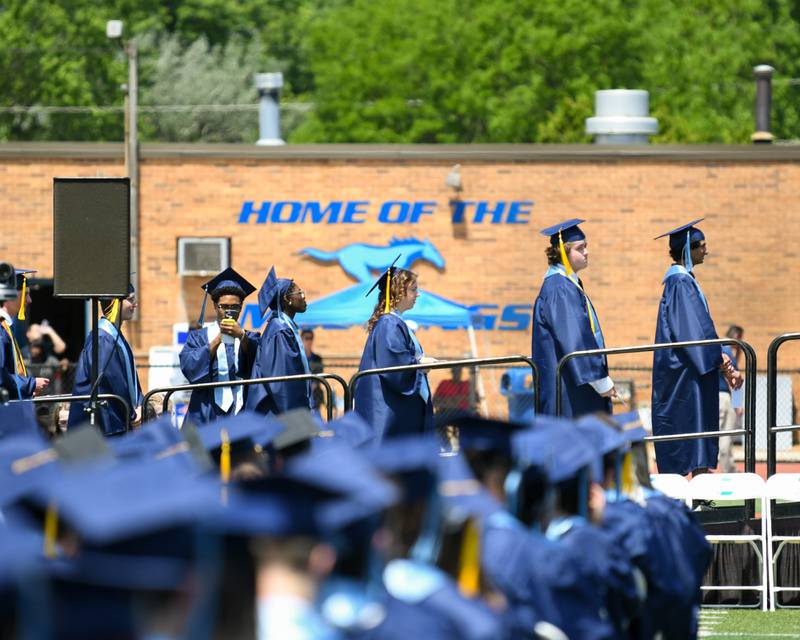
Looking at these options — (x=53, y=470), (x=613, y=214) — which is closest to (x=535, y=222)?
(x=613, y=214)

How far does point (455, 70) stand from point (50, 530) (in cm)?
4207

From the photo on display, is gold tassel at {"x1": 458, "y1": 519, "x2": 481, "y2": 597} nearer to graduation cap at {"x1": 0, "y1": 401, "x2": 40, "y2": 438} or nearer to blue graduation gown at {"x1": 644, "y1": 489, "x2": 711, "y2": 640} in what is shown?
blue graduation gown at {"x1": 644, "y1": 489, "x2": 711, "y2": 640}

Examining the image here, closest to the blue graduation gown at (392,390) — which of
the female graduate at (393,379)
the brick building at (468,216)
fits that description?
the female graduate at (393,379)

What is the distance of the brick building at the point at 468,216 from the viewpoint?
75.9 feet

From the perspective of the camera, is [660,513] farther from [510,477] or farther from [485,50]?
[485,50]

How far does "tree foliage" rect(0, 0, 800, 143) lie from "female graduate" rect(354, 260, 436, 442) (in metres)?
26.4

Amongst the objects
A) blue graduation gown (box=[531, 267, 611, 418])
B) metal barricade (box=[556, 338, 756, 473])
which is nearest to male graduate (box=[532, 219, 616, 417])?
blue graduation gown (box=[531, 267, 611, 418])

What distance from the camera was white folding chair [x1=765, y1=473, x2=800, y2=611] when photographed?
32.8ft

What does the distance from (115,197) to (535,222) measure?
13.1 meters

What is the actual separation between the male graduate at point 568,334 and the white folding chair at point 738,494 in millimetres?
1100

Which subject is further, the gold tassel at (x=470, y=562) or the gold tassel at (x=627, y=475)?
the gold tassel at (x=627, y=475)

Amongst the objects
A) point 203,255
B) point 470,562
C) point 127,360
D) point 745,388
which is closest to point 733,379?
→ point 745,388

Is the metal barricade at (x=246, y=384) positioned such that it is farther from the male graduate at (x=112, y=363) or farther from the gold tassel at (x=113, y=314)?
the gold tassel at (x=113, y=314)

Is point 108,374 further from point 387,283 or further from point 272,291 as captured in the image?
point 387,283
